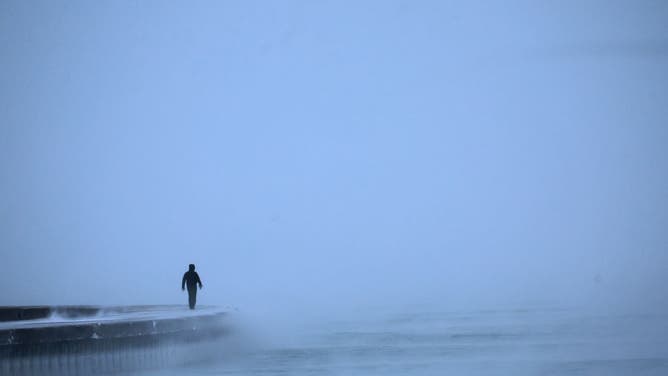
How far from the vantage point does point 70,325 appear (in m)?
15.6

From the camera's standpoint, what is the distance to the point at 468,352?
24.1 m

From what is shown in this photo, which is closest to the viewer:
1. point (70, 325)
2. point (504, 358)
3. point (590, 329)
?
point (70, 325)

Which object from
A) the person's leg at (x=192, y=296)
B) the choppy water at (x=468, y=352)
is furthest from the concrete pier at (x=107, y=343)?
the person's leg at (x=192, y=296)

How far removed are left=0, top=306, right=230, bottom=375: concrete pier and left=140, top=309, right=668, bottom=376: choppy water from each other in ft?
1.82

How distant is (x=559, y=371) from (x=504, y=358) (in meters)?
2.85

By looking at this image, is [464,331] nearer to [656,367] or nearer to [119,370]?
[656,367]

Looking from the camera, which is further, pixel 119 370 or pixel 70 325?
pixel 119 370

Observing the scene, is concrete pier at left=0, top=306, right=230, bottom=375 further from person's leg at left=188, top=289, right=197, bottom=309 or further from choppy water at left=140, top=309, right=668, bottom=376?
person's leg at left=188, top=289, right=197, bottom=309

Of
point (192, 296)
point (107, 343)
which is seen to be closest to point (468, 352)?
point (192, 296)

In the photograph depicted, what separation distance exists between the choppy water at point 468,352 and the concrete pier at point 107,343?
21.9 inches

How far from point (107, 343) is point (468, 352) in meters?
11.5

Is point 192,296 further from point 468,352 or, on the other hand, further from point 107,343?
Result: point 468,352

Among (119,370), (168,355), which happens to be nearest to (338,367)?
(168,355)

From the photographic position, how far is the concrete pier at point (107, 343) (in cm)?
1474
